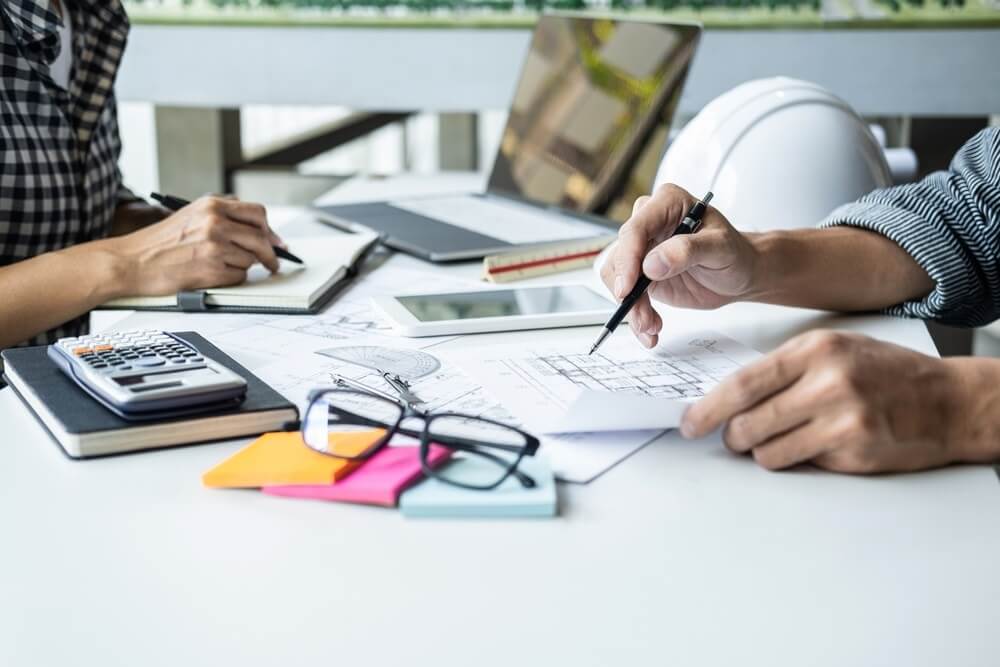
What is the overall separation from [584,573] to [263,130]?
2.44 meters

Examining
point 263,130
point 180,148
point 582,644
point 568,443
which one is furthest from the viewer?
point 263,130

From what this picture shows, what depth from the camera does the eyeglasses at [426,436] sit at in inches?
25.3

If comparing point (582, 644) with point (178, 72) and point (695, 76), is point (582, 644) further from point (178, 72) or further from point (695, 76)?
point (178, 72)

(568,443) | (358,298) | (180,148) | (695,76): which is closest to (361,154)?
(180,148)

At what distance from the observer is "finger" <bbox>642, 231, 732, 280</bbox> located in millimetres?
856

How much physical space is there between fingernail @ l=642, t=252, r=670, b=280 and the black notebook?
31cm

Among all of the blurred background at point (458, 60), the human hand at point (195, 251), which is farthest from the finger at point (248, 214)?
the blurred background at point (458, 60)

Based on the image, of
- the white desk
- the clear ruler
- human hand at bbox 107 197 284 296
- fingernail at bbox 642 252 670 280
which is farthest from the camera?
the clear ruler

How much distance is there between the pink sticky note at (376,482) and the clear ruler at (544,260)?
533mm

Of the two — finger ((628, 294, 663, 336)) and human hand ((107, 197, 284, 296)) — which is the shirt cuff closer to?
human hand ((107, 197, 284, 296))

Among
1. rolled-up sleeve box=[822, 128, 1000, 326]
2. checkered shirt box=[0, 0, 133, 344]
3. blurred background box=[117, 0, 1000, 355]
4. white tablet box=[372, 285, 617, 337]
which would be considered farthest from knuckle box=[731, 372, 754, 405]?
blurred background box=[117, 0, 1000, 355]

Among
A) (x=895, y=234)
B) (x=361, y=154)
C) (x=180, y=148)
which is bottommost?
(x=361, y=154)

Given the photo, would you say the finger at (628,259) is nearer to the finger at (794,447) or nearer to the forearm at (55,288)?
the finger at (794,447)

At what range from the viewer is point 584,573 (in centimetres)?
56
